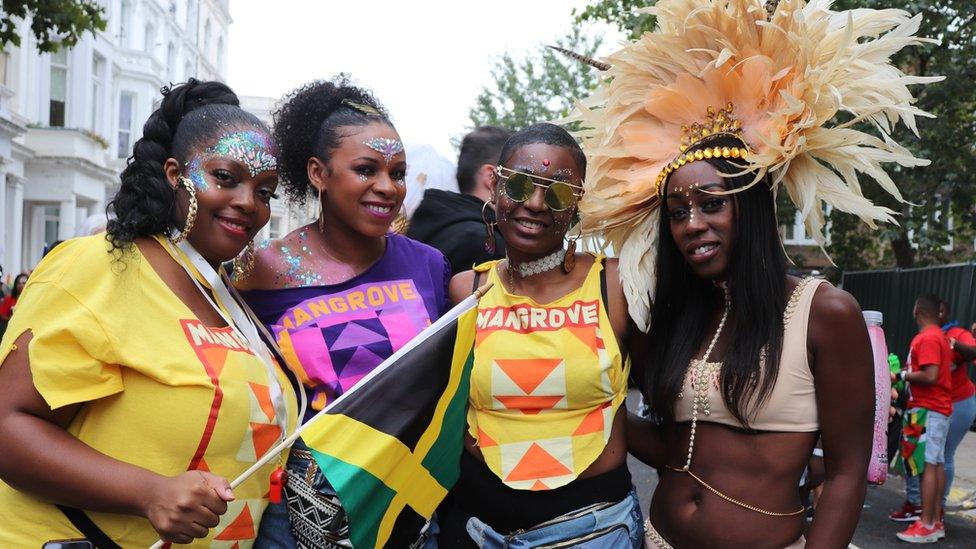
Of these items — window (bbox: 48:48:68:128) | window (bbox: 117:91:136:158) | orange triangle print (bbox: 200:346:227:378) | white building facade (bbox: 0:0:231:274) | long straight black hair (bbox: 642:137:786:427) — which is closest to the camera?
orange triangle print (bbox: 200:346:227:378)

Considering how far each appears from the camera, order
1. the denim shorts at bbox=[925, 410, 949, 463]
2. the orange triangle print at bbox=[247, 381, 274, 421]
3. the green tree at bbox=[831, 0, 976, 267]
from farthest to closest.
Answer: the green tree at bbox=[831, 0, 976, 267]
the denim shorts at bbox=[925, 410, 949, 463]
the orange triangle print at bbox=[247, 381, 274, 421]

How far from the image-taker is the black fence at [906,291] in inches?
509

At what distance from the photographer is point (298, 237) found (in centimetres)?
315

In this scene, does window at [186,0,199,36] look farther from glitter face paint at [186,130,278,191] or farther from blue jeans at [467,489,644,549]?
blue jeans at [467,489,644,549]

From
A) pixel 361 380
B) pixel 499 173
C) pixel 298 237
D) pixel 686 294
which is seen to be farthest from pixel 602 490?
pixel 298 237

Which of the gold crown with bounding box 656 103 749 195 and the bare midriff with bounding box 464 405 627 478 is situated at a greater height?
the gold crown with bounding box 656 103 749 195

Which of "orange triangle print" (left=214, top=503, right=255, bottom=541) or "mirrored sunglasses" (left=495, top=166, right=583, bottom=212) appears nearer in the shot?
"orange triangle print" (left=214, top=503, right=255, bottom=541)

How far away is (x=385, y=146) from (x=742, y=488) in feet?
5.23

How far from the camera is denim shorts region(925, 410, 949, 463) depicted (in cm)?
746

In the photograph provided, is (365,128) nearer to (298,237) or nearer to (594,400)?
(298,237)

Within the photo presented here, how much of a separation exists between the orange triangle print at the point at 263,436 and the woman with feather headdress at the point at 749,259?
1.22m

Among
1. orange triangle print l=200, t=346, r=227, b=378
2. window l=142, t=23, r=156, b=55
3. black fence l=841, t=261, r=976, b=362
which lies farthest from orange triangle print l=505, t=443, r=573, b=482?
window l=142, t=23, r=156, b=55

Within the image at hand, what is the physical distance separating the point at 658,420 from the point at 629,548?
0.44 metres

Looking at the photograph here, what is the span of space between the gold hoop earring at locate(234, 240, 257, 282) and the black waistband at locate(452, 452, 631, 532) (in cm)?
97
